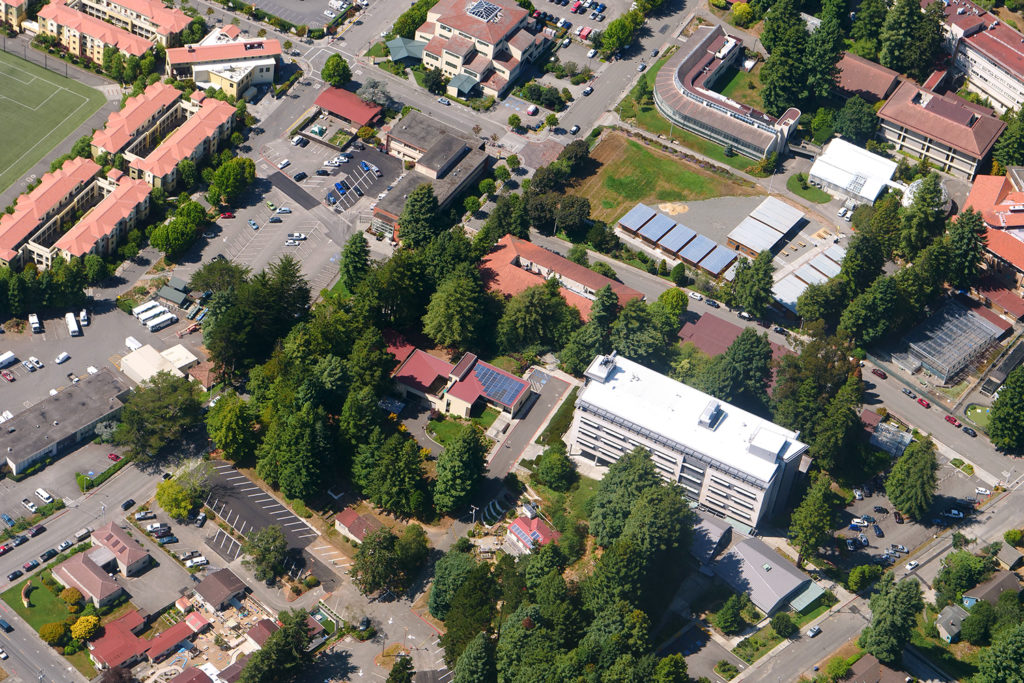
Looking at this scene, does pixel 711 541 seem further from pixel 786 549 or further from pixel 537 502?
pixel 537 502

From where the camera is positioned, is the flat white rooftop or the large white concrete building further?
the flat white rooftop

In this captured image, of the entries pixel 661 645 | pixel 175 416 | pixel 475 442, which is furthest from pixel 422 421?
pixel 661 645

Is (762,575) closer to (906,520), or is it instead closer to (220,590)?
(906,520)

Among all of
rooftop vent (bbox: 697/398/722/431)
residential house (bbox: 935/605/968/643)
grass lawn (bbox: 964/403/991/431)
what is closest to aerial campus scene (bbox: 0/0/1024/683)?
rooftop vent (bbox: 697/398/722/431)

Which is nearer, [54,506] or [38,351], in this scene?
[54,506]

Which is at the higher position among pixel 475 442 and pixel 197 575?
pixel 475 442

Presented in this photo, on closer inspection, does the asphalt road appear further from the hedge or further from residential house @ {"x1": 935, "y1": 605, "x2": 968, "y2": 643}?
residential house @ {"x1": 935, "y1": 605, "x2": 968, "y2": 643}

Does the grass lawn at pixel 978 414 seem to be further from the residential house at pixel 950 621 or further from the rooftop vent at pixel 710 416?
the rooftop vent at pixel 710 416

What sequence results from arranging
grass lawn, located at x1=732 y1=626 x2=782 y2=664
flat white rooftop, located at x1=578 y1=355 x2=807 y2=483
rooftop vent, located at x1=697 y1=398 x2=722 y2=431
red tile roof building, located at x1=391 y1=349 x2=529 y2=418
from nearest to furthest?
grass lawn, located at x1=732 y1=626 x2=782 y2=664
flat white rooftop, located at x1=578 y1=355 x2=807 y2=483
rooftop vent, located at x1=697 y1=398 x2=722 y2=431
red tile roof building, located at x1=391 y1=349 x2=529 y2=418
